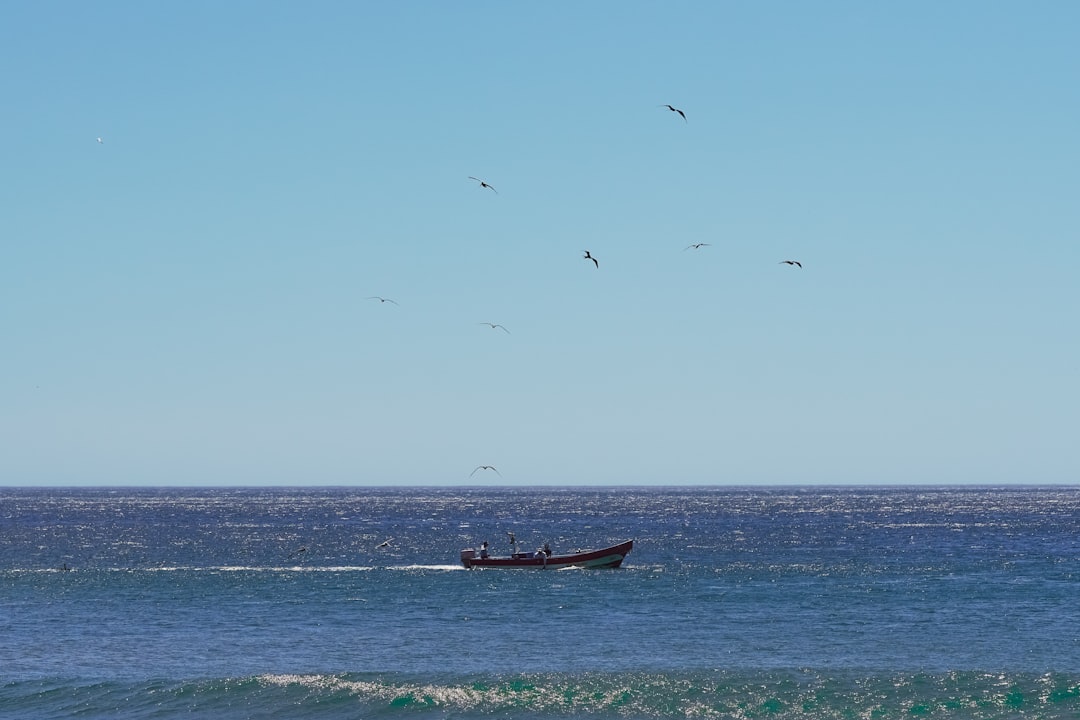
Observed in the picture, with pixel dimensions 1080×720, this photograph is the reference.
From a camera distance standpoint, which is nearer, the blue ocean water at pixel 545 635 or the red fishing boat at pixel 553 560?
the blue ocean water at pixel 545 635

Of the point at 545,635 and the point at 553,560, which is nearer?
the point at 545,635

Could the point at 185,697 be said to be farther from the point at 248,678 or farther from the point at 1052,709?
the point at 1052,709

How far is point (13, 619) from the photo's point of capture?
186 feet

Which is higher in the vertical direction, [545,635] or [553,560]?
[553,560]

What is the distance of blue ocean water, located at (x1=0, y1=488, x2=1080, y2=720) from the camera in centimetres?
3797

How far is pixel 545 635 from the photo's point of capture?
52.2 metres

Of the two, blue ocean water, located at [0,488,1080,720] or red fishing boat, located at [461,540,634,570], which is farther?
red fishing boat, located at [461,540,634,570]

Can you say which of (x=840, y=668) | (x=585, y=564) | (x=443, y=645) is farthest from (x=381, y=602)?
(x=840, y=668)

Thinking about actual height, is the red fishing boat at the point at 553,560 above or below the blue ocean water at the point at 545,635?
above

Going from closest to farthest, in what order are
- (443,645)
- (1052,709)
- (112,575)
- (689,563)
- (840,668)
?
(1052,709), (840,668), (443,645), (112,575), (689,563)

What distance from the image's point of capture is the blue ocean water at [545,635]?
1495 inches

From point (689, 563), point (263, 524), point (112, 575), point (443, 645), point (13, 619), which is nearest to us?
point (443, 645)

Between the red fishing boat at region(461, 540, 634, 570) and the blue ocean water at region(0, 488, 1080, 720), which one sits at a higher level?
the red fishing boat at region(461, 540, 634, 570)

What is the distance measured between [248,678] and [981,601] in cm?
3798
